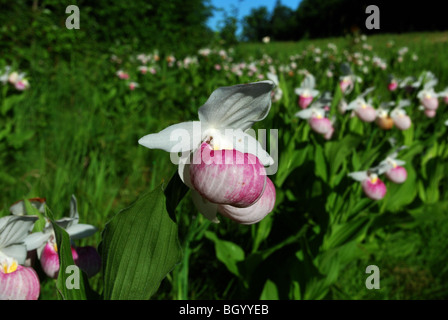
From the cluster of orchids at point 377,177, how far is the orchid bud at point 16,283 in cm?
131

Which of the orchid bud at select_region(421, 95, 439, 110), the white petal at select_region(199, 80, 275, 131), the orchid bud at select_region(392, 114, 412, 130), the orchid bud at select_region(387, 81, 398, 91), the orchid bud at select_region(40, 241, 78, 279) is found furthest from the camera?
the orchid bud at select_region(387, 81, 398, 91)

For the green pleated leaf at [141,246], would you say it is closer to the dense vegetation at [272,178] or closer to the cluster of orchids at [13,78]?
the dense vegetation at [272,178]

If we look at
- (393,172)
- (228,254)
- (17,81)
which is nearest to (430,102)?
(393,172)

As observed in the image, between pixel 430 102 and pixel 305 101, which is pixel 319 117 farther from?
pixel 430 102

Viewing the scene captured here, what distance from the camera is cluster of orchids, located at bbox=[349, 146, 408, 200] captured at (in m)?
1.49

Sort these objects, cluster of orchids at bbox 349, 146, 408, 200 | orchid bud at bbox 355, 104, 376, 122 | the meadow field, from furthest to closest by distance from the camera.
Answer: orchid bud at bbox 355, 104, 376, 122, cluster of orchids at bbox 349, 146, 408, 200, the meadow field

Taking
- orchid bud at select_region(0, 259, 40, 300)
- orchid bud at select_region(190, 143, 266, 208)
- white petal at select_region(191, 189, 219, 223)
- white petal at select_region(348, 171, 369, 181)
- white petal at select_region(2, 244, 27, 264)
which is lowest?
orchid bud at select_region(0, 259, 40, 300)

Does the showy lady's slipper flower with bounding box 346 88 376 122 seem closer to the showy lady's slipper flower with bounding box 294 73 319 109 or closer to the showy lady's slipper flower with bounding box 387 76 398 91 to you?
the showy lady's slipper flower with bounding box 294 73 319 109

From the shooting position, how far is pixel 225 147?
599mm

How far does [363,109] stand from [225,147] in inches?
55.5

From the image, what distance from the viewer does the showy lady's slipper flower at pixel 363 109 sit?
68.2 inches

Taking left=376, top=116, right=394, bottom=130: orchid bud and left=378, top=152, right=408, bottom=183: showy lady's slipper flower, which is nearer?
left=378, top=152, right=408, bottom=183: showy lady's slipper flower

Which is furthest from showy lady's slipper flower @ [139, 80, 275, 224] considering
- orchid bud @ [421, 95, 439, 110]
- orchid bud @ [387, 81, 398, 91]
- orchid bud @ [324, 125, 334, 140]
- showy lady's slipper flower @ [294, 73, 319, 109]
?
orchid bud @ [387, 81, 398, 91]

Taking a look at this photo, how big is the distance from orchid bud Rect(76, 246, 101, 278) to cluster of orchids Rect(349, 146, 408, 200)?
3.83ft
